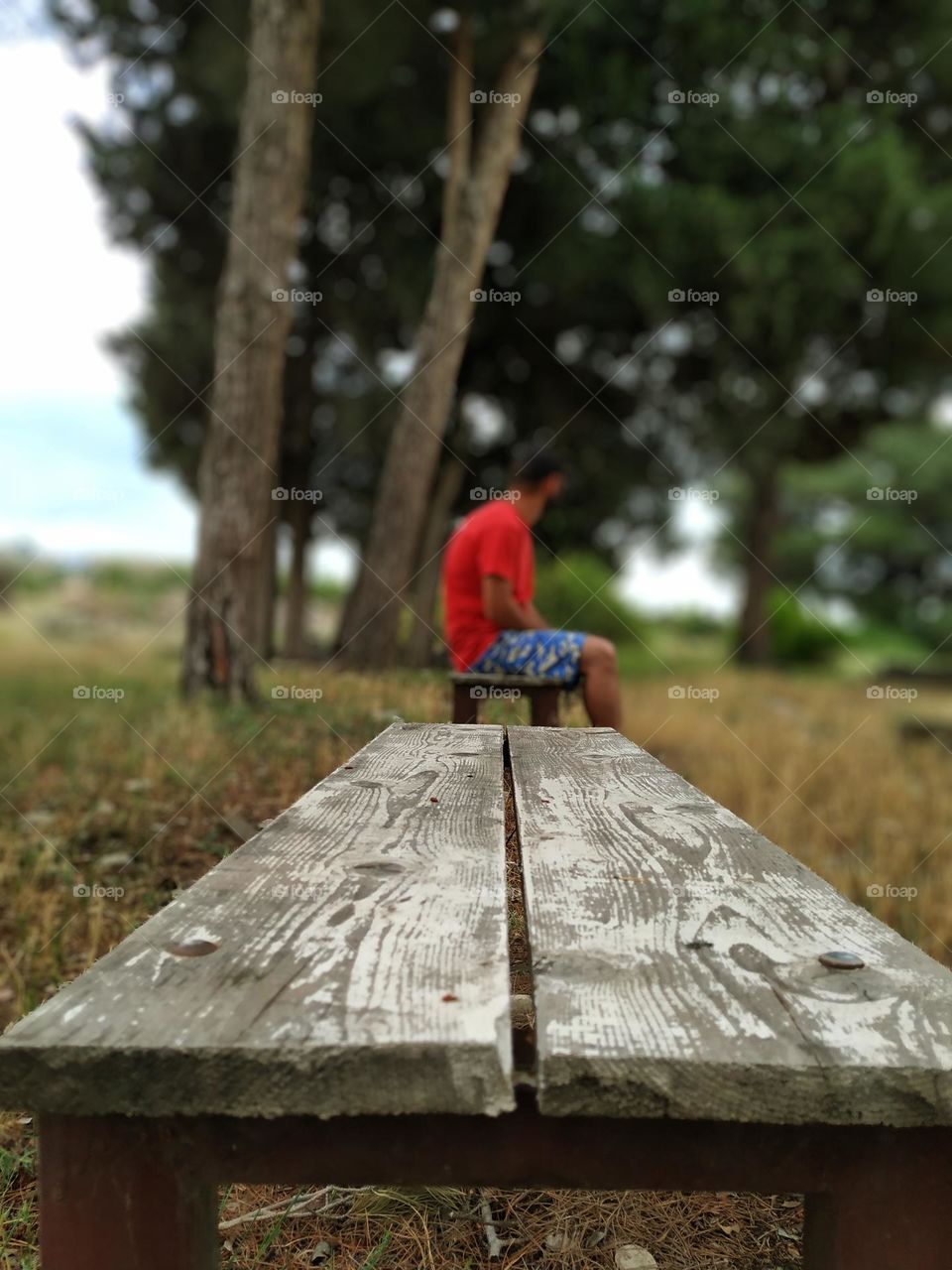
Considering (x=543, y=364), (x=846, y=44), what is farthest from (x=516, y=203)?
(x=846, y=44)

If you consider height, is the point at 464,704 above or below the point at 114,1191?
above

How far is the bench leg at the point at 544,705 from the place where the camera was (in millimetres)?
4434

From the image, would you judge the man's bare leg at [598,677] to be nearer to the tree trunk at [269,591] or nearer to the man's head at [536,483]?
the man's head at [536,483]

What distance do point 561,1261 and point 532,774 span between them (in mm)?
797

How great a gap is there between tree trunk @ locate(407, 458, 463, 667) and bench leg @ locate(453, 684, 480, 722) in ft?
13.9

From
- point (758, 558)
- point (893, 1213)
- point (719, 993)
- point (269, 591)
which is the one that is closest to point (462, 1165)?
point (719, 993)

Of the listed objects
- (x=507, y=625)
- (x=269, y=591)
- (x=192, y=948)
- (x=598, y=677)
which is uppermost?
(x=269, y=591)

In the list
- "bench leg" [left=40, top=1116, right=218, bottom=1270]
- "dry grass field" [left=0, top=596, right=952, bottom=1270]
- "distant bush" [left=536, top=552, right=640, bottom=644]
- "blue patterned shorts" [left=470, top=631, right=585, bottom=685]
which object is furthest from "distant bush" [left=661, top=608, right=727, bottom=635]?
"bench leg" [left=40, top=1116, right=218, bottom=1270]

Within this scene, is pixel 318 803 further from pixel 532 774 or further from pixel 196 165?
pixel 196 165

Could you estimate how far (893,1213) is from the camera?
3.27 feet

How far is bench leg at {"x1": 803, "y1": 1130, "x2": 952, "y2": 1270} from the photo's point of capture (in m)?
0.99

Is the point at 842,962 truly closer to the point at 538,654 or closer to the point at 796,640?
the point at 538,654

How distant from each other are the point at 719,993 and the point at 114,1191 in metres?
0.56

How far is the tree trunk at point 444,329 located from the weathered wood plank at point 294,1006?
7.64m
